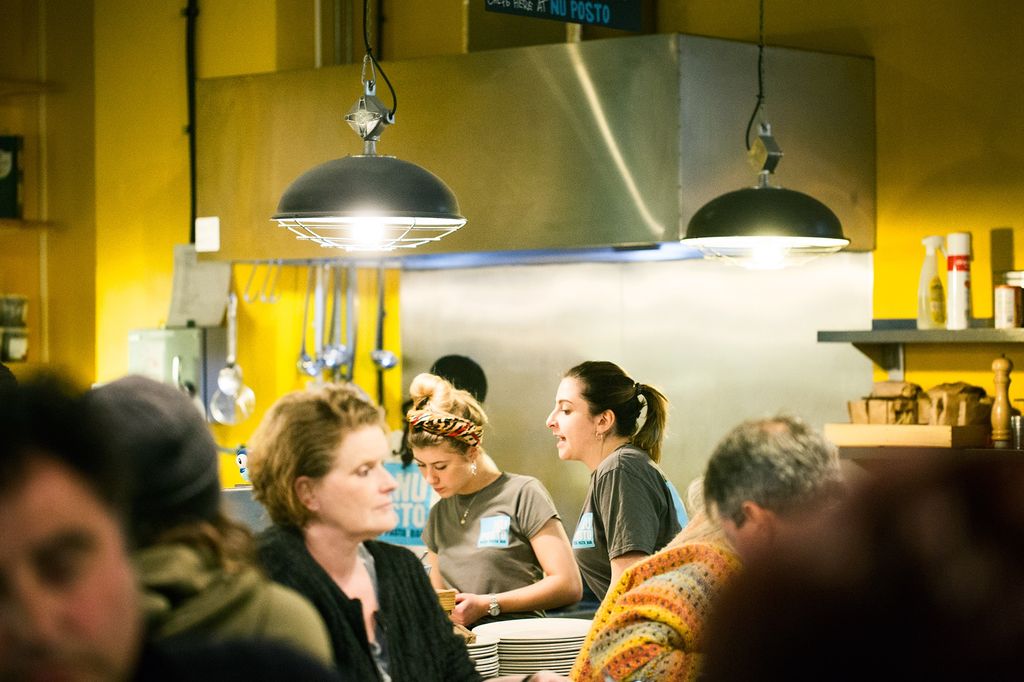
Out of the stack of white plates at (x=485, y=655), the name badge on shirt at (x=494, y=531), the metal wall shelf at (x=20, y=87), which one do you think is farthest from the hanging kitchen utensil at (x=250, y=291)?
the stack of white plates at (x=485, y=655)

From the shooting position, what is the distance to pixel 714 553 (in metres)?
2.31

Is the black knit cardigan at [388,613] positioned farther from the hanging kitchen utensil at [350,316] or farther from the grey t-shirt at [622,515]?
the hanging kitchen utensil at [350,316]

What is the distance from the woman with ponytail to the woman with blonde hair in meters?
1.41

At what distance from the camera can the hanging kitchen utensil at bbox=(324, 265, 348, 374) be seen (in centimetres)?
577

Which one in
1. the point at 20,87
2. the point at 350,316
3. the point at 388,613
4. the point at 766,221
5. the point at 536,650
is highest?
the point at 20,87

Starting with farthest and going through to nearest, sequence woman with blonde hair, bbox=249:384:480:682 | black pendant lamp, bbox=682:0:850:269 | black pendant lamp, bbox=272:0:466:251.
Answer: black pendant lamp, bbox=682:0:850:269
black pendant lamp, bbox=272:0:466:251
woman with blonde hair, bbox=249:384:480:682

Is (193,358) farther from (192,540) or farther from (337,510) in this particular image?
(192,540)

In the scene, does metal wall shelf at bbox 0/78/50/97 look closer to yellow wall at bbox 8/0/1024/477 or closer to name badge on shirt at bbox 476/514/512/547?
yellow wall at bbox 8/0/1024/477

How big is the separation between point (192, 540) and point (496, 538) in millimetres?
2535

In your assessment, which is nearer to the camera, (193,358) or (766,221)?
(766,221)

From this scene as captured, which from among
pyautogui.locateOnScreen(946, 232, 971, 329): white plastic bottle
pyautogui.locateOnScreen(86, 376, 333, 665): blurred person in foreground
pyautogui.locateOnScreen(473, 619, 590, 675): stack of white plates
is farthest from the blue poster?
pyautogui.locateOnScreen(86, 376, 333, 665): blurred person in foreground

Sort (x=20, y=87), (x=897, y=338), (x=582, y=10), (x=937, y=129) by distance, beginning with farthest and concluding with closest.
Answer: (x=20, y=87) → (x=937, y=129) → (x=897, y=338) → (x=582, y=10)

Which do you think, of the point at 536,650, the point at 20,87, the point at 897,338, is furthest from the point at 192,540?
the point at 20,87

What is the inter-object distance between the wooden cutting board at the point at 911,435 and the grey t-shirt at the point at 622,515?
1.01 m
